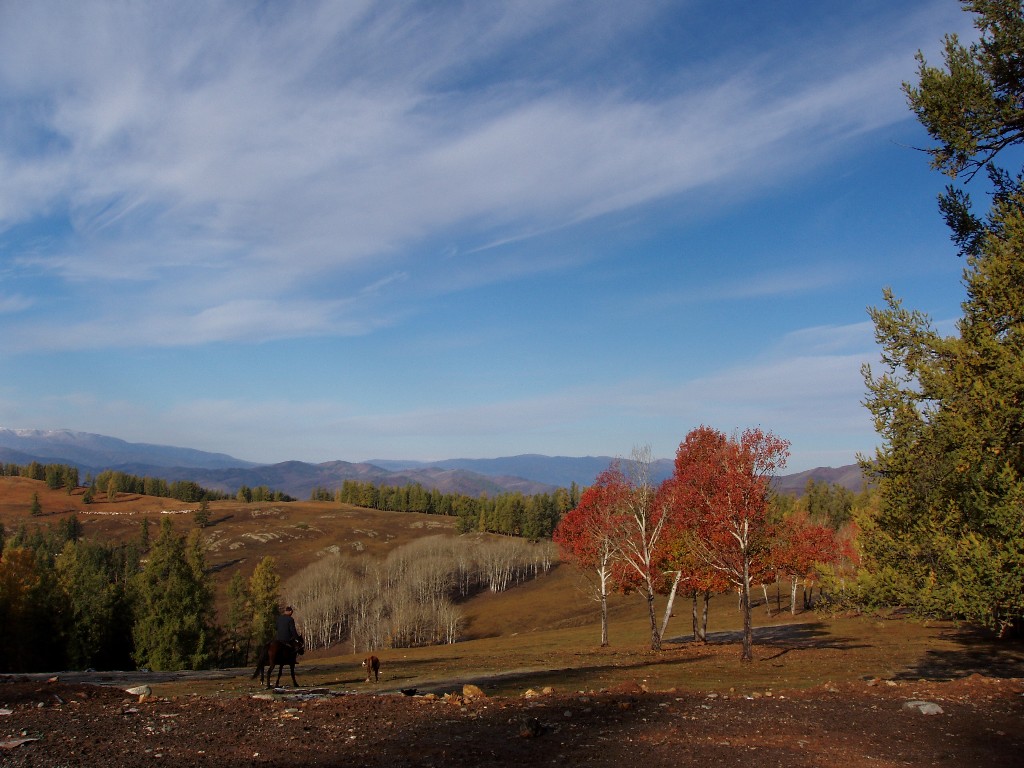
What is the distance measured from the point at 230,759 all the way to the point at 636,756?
644 centimetres

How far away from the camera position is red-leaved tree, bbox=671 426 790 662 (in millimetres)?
28391

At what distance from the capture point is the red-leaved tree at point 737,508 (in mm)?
28391

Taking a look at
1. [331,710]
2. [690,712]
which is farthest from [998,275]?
[331,710]

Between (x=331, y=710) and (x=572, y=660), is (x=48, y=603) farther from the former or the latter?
(x=331, y=710)

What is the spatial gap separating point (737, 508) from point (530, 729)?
64.1ft

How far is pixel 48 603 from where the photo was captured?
176 ft

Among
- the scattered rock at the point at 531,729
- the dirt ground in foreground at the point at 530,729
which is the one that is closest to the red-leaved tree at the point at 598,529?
the dirt ground in foreground at the point at 530,729

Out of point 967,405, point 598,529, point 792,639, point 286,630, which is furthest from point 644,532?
point 967,405

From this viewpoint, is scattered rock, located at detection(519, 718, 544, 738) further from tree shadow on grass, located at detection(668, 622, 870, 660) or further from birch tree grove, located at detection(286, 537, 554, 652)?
birch tree grove, located at detection(286, 537, 554, 652)

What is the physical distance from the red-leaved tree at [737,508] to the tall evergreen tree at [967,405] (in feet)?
46.8

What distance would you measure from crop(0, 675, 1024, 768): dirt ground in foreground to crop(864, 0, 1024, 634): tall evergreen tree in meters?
2.65

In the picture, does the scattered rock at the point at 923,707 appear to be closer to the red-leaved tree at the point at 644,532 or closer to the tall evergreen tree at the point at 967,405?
the tall evergreen tree at the point at 967,405

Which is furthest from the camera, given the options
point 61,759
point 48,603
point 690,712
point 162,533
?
point 48,603

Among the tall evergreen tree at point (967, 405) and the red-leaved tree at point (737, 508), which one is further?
the red-leaved tree at point (737, 508)
